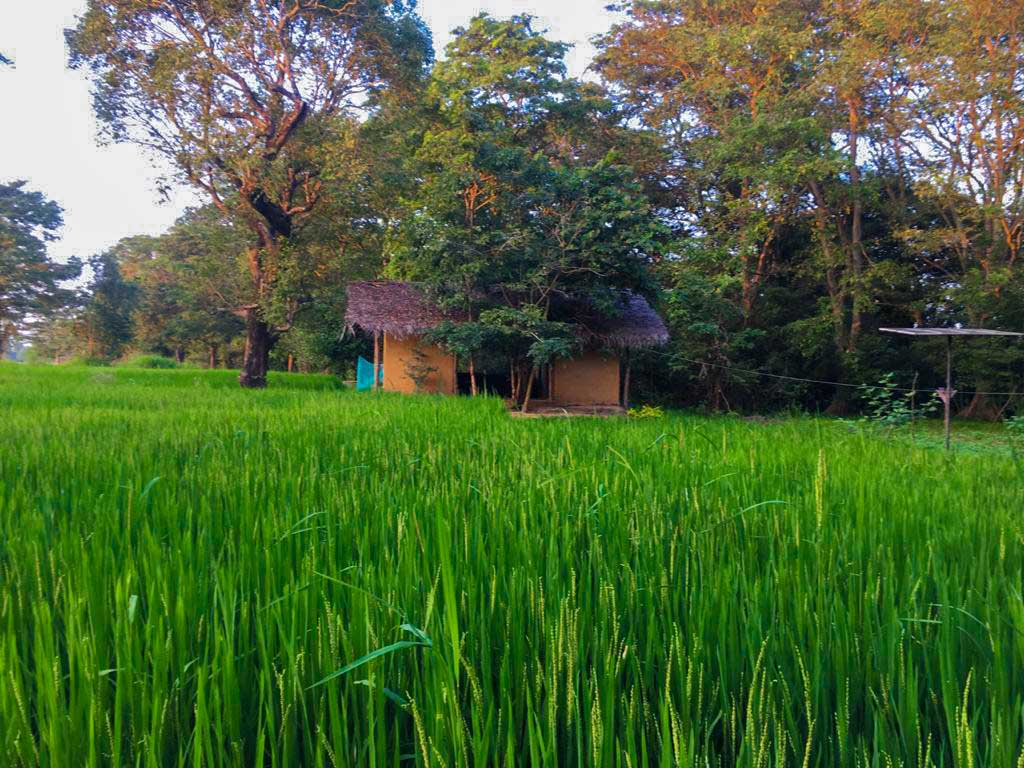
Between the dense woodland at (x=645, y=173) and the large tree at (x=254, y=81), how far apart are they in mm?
54

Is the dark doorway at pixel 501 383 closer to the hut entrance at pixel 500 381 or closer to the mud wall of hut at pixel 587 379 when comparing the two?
the hut entrance at pixel 500 381

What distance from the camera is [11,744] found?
0.80m

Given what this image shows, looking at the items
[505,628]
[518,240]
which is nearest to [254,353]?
[518,240]

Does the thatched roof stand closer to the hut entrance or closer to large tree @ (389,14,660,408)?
large tree @ (389,14,660,408)

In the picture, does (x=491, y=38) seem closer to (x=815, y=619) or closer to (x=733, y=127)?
(x=733, y=127)

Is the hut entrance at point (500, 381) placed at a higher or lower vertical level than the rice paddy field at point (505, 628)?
higher

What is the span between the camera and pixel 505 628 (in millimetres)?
1099

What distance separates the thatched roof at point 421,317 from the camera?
1353cm

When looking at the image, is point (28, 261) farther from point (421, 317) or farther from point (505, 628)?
point (505, 628)

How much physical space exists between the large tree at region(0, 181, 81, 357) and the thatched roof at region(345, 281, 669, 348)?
20.9 metres

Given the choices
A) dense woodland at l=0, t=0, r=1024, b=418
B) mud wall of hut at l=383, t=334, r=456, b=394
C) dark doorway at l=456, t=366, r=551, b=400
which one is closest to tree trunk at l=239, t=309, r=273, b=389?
dense woodland at l=0, t=0, r=1024, b=418

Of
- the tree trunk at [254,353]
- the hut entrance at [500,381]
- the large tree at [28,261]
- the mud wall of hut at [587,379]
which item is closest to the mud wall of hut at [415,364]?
the hut entrance at [500,381]

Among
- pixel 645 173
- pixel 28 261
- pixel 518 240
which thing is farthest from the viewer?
pixel 28 261

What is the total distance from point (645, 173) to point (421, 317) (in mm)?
9655
